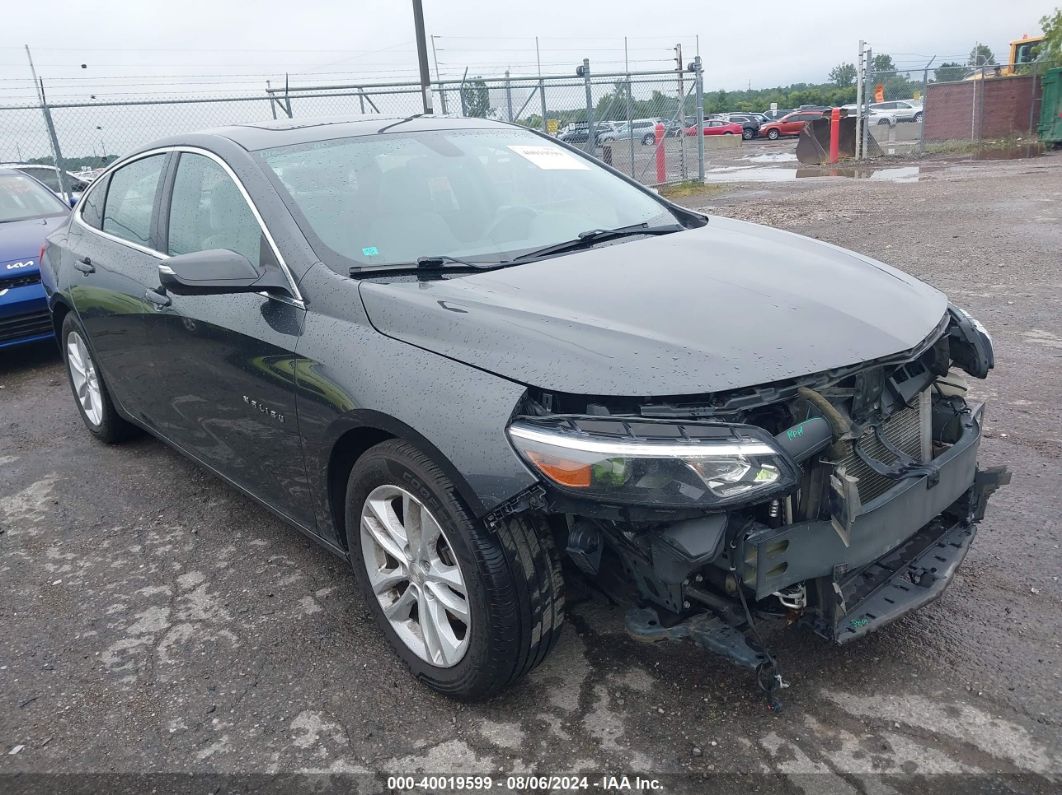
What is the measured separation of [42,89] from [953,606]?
1255cm

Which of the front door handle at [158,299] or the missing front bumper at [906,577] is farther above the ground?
the front door handle at [158,299]

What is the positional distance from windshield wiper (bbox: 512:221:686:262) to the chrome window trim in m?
0.76

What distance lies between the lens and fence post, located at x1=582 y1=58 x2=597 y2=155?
1452 centimetres

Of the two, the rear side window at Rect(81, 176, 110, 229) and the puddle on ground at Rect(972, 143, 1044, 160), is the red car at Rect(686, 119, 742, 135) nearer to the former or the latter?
the puddle on ground at Rect(972, 143, 1044, 160)

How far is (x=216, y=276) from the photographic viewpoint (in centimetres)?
280

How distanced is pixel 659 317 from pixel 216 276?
1460 millimetres

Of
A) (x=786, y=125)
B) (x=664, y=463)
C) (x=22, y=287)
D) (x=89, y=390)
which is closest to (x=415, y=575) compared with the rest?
(x=664, y=463)

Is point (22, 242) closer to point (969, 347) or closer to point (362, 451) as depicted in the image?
point (362, 451)

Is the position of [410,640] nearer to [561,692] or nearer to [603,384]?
[561,692]

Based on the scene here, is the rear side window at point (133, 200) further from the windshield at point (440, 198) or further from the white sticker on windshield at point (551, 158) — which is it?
the white sticker on windshield at point (551, 158)

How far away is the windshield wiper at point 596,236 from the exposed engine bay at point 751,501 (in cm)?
94

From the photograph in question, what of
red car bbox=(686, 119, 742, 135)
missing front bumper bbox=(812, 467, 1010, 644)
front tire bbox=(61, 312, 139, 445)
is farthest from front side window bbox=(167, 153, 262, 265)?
red car bbox=(686, 119, 742, 135)

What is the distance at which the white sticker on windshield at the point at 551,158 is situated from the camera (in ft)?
12.1

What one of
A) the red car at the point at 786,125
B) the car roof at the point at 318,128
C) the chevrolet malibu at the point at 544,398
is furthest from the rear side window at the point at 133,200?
the red car at the point at 786,125
